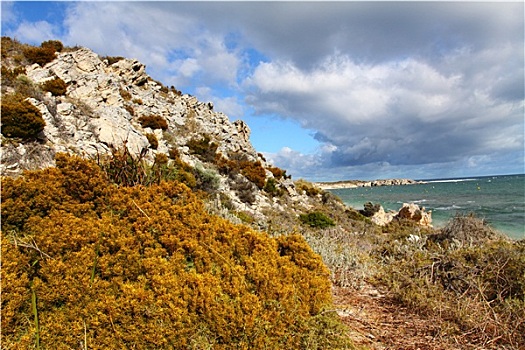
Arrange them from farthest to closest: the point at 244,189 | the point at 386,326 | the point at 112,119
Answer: the point at 244,189 → the point at 112,119 → the point at 386,326

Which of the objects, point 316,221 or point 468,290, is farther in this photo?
point 316,221

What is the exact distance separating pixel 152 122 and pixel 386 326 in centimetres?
1654

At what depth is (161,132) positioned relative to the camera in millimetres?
17062

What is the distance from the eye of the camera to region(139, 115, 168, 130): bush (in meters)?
17.0

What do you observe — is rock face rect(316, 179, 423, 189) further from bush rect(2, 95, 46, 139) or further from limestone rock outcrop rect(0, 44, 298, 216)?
bush rect(2, 95, 46, 139)

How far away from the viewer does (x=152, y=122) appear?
1723 cm

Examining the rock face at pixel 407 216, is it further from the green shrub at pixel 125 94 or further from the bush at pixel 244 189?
the green shrub at pixel 125 94

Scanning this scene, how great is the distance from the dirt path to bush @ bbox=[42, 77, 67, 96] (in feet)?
49.9

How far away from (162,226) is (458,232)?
9053 mm

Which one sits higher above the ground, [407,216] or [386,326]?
[386,326]

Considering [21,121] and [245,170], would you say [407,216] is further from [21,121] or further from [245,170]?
[21,121]

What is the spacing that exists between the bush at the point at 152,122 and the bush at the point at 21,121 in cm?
749

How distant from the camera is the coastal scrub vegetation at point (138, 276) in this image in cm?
246

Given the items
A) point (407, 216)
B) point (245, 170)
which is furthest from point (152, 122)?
point (407, 216)
